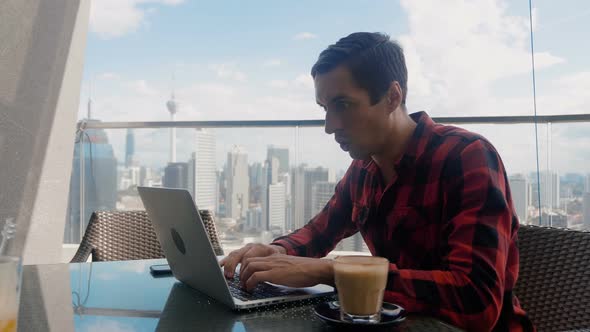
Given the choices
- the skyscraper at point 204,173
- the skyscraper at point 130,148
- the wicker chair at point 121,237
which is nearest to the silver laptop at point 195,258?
the wicker chair at point 121,237

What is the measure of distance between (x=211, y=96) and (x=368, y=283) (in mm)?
6872

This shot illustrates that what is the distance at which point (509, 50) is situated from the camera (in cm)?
436

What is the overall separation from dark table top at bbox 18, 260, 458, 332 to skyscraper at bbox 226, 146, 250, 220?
2.65m

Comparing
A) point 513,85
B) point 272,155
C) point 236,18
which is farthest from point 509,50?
point 236,18

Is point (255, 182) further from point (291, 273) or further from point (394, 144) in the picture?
point (291, 273)

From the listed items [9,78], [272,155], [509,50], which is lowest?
[272,155]

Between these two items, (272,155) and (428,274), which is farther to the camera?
(272,155)

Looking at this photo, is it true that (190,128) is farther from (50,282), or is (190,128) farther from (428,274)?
(428,274)

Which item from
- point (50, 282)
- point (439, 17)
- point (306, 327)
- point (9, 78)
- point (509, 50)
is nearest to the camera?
point (306, 327)

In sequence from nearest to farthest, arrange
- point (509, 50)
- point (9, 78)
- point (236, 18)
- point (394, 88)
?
point (394, 88)
point (9, 78)
point (509, 50)
point (236, 18)

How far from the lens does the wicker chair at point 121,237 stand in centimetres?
200

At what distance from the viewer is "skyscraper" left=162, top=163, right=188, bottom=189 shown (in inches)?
159

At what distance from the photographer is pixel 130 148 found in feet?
13.4

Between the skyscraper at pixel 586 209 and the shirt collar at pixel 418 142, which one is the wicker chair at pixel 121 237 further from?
the skyscraper at pixel 586 209
